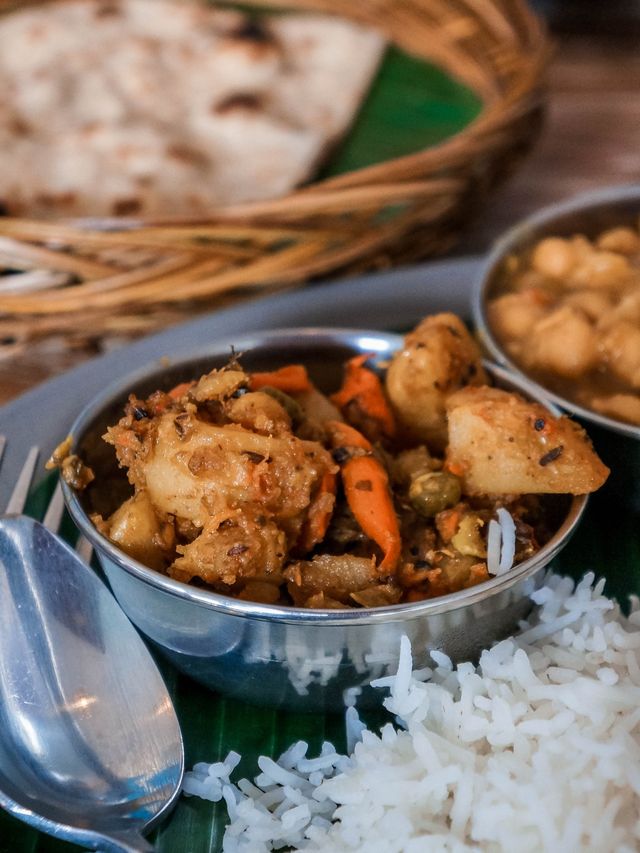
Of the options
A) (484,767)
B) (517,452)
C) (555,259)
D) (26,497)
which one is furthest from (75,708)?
(555,259)

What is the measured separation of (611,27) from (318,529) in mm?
4739

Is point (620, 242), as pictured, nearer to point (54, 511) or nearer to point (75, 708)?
point (54, 511)

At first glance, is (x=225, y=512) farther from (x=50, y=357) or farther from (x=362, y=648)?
(x=50, y=357)

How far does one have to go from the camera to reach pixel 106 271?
2672mm

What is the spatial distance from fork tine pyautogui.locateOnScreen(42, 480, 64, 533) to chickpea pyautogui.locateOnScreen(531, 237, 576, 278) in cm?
147

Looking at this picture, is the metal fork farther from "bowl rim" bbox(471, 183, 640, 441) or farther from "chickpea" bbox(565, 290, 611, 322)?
"chickpea" bbox(565, 290, 611, 322)

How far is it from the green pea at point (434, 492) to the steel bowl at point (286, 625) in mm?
203

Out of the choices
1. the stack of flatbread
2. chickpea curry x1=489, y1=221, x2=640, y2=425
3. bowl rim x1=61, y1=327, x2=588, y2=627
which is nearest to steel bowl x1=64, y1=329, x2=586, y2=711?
bowl rim x1=61, y1=327, x2=588, y2=627

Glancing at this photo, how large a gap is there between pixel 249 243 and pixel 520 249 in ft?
2.63

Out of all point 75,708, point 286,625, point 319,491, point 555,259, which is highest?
point 555,259

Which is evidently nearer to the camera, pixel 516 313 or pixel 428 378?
pixel 428 378

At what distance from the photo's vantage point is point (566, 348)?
7.45ft

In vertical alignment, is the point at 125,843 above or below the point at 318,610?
below

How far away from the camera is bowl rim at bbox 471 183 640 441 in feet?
6.75
